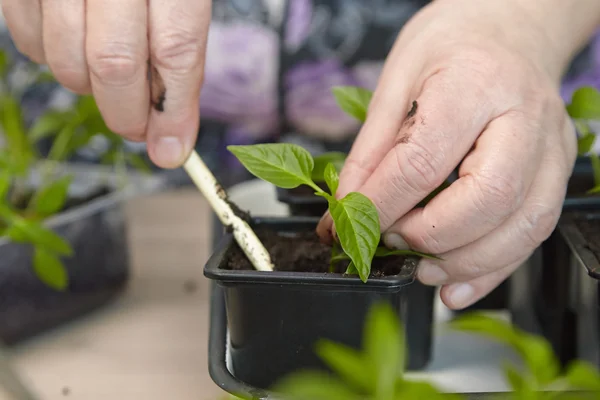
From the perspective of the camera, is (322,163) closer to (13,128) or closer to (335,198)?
(335,198)

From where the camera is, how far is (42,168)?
2.45 ft

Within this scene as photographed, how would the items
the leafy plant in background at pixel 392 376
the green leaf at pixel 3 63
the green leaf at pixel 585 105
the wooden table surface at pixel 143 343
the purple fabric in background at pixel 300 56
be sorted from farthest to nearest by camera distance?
the purple fabric in background at pixel 300 56 < the green leaf at pixel 3 63 < the wooden table surface at pixel 143 343 < the green leaf at pixel 585 105 < the leafy plant in background at pixel 392 376

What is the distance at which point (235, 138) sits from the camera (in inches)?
41.0

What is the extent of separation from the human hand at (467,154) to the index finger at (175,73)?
123 mm

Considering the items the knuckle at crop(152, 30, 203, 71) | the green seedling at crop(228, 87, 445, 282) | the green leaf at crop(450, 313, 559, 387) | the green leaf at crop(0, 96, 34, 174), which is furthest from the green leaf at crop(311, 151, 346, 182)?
the green leaf at crop(0, 96, 34, 174)

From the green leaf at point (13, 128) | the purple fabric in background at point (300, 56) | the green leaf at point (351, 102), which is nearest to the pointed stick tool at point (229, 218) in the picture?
the green leaf at point (351, 102)

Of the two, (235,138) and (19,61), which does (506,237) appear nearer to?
(235,138)

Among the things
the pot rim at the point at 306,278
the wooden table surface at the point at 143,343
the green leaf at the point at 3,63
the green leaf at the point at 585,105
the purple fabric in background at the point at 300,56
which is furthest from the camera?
the purple fabric in background at the point at 300,56

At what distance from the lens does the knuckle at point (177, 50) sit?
424mm

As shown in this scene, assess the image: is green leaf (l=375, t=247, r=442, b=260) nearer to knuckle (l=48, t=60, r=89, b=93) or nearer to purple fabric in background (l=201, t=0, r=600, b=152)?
knuckle (l=48, t=60, r=89, b=93)

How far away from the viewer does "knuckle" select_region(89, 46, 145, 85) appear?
16.4 inches

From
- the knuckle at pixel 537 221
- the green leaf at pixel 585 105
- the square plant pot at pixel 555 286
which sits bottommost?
the square plant pot at pixel 555 286

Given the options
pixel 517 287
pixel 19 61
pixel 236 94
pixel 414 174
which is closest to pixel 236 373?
pixel 414 174

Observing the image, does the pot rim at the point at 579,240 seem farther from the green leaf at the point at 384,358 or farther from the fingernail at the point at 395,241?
the green leaf at the point at 384,358
